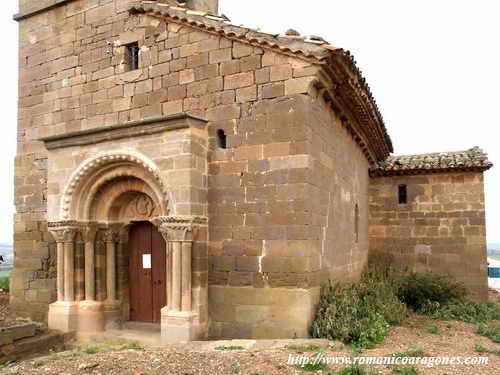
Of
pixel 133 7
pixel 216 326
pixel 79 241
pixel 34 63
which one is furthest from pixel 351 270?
pixel 34 63

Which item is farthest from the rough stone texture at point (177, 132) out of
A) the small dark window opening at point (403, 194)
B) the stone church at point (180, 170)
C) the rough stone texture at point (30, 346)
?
the small dark window opening at point (403, 194)

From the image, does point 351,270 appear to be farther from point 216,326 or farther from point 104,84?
point 104,84

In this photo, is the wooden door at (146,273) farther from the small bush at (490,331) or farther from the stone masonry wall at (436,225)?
the stone masonry wall at (436,225)

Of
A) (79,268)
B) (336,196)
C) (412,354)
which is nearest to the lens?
(412,354)

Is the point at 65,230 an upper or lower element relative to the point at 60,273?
upper

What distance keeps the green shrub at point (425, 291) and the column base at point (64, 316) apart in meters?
7.10

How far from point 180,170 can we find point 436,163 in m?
8.35

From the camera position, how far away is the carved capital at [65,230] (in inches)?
334

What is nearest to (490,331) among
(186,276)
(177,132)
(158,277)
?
(186,276)

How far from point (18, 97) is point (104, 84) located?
265 cm

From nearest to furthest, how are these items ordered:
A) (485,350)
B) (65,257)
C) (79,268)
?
(485,350) → (65,257) → (79,268)

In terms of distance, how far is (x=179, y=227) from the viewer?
24.2 feet

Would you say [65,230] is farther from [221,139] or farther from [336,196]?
[336,196]

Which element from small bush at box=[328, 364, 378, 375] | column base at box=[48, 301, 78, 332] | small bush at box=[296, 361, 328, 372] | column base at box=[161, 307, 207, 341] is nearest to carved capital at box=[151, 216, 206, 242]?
column base at box=[161, 307, 207, 341]
